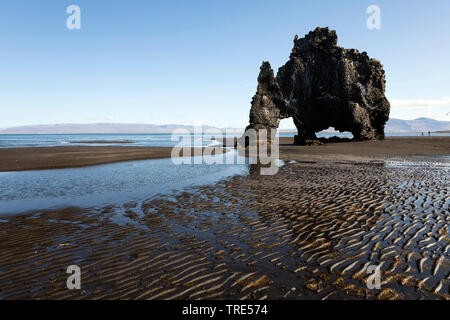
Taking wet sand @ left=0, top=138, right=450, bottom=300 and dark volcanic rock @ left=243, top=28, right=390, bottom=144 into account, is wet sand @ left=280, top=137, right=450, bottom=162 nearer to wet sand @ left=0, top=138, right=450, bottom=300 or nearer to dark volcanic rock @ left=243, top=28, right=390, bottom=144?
dark volcanic rock @ left=243, top=28, right=390, bottom=144

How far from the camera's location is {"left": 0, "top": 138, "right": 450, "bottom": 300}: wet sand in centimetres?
503

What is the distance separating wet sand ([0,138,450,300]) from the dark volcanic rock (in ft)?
139

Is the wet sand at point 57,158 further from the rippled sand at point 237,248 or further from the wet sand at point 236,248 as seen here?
the rippled sand at point 237,248

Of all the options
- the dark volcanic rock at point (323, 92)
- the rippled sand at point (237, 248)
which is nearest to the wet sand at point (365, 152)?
the dark volcanic rock at point (323, 92)

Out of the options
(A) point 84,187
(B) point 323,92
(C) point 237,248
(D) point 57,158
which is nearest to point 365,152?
(B) point 323,92

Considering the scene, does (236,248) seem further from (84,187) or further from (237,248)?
(84,187)

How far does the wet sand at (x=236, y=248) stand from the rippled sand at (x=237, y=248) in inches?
1.1

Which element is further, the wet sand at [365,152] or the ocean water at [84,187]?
the wet sand at [365,152]

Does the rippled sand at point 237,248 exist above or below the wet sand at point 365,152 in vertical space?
below

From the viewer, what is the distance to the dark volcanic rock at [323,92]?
49781mm

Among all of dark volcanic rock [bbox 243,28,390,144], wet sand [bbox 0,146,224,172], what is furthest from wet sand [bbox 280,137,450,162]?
wet sand [bbox 0,146,224,172]

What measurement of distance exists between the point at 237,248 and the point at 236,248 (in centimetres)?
3
